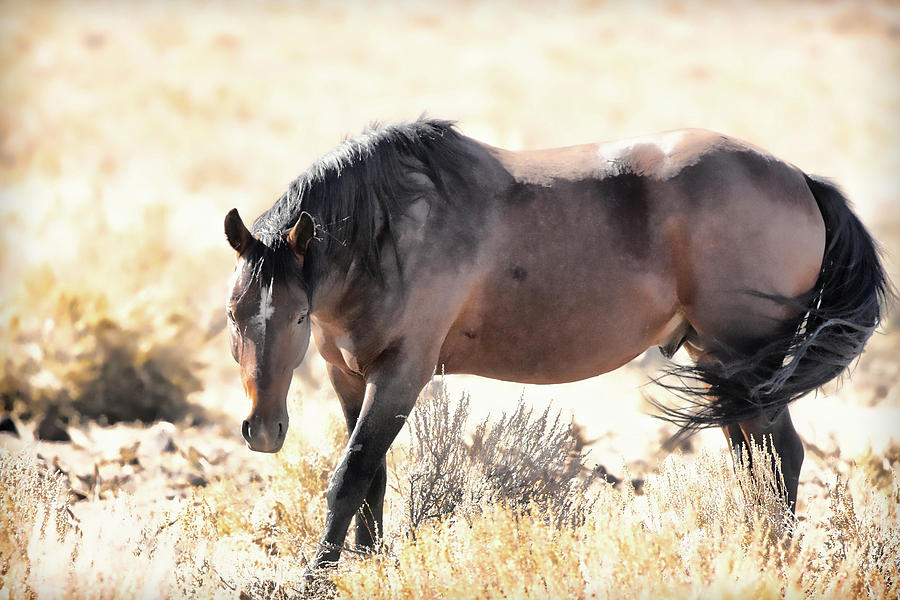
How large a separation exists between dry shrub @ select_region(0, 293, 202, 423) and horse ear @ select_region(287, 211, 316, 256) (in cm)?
486

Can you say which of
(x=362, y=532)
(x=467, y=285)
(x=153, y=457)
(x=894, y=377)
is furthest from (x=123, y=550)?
(x=894, y=377)

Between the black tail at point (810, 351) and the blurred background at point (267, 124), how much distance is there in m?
3.54

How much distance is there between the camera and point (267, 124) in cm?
1994

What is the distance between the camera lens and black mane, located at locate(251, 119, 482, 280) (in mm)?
3801

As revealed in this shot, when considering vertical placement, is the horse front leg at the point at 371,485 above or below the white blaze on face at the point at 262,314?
below

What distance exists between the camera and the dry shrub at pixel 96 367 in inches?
302

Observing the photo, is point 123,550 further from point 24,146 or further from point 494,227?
point 24,146

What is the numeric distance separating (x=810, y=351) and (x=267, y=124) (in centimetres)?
1756

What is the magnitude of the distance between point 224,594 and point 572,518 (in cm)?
190

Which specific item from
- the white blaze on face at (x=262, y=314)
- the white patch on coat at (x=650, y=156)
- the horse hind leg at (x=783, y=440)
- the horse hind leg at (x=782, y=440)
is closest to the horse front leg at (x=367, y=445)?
the white blaze on face at (x=262, y=314)

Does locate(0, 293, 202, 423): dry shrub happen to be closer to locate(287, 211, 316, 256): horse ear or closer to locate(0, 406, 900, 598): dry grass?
locate(0, 406, 900, 598): dry grass

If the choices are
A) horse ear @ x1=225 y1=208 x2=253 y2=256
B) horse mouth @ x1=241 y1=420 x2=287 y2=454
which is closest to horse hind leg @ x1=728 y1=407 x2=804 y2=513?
horse mouth @ x1=241 y1=420 x2=287 y2=454

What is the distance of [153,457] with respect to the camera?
674cm

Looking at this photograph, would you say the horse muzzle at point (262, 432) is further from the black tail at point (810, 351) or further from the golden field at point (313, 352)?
the black tail at point (810, 351)
